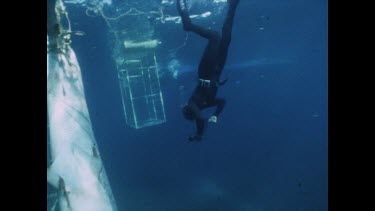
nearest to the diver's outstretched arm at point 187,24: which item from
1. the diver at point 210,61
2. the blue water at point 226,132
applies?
the diver at point 210,61

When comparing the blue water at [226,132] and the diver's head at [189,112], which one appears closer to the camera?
the diver's head at [189,112]

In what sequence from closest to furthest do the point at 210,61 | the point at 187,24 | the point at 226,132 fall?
the point at 187,24
the point at 210,61
the point at 226,132

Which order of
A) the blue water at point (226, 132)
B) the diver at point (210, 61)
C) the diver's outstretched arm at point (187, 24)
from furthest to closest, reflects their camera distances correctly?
the blue water at point (226, 132) < the diver at point (210, 61) < the diver's outstretched arm at point (187, 24)

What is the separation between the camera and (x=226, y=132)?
180 feet

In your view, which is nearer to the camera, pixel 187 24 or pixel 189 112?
pixel 187 24

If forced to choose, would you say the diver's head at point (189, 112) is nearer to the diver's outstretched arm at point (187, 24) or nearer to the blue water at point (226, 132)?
the diver's outstretched arm at point (187, 24)

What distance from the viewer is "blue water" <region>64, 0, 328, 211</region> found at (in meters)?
21.2

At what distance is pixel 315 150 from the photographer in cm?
4247

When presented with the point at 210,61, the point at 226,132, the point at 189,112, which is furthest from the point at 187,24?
the point at 226,132

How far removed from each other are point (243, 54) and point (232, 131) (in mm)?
29376

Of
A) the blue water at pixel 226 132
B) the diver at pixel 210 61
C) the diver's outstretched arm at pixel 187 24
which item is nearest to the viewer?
the diver's outstretched arm at pixel 187 24

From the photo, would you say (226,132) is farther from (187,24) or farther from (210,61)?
(187,24)

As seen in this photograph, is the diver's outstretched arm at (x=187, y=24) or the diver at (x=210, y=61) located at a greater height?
the diver's outstretched arm at (x=187, y=24)

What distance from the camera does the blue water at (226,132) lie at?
21234 millimetres
